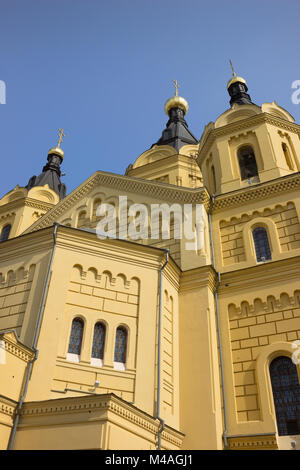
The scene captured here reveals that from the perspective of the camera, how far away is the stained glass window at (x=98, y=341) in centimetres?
1047

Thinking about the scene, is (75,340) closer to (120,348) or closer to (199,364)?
(120,348)

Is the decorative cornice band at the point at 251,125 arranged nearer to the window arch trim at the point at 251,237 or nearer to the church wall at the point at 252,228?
the church wall at the point at 252,228

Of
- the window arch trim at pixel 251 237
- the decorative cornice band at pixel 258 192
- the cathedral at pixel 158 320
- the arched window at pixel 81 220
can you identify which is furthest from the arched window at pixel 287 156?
the arched window at pixel 81 220

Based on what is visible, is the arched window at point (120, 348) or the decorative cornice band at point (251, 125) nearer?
the arched window at point (120, 348)

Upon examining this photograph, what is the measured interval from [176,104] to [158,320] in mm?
22679

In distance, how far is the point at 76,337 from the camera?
414 inches

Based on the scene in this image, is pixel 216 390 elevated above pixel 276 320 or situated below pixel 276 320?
below

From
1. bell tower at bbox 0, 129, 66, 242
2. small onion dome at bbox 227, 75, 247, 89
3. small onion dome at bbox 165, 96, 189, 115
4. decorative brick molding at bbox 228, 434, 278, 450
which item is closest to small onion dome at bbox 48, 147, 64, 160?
bell tower at bbox 0, 129, 66, 242

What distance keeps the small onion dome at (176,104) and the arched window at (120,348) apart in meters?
23.0
